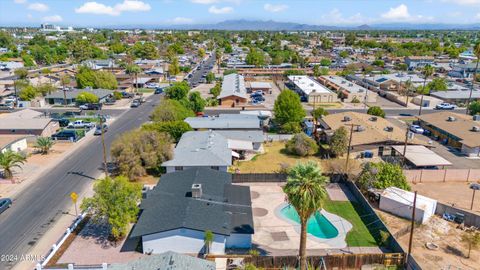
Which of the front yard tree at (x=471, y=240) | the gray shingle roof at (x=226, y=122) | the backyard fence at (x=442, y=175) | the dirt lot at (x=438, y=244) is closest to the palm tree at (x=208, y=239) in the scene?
the dirt lot at (x=438, y=244)

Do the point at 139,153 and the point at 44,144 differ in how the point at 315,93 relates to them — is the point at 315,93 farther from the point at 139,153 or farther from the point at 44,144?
the point at 44,144

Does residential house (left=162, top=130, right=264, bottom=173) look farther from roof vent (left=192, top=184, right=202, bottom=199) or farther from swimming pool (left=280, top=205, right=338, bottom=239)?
swimming pool (left=280, top=205, right=338, bottom=239)

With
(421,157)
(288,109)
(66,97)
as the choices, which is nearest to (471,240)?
(421,157)

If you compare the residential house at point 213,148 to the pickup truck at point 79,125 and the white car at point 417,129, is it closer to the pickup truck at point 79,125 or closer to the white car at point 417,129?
the pickup truck at point 79,125

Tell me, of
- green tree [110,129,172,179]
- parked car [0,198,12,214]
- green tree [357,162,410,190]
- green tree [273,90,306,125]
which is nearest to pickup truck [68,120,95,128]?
green tree [110,129,172,179]

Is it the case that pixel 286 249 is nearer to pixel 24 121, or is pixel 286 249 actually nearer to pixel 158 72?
pixel 24 121
